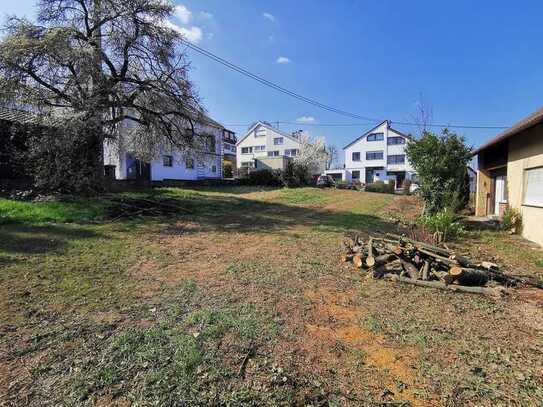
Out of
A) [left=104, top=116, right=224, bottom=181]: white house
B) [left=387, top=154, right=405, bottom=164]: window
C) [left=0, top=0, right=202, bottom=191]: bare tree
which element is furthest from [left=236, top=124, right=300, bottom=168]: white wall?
[left=0, top=0, right=202, bottom=191]: bare tree

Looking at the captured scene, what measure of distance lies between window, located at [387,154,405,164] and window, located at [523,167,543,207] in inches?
1536

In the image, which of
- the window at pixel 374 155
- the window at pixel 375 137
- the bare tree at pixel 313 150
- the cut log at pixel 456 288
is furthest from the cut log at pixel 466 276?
the window at pixel 375 137

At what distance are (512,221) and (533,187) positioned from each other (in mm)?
1502

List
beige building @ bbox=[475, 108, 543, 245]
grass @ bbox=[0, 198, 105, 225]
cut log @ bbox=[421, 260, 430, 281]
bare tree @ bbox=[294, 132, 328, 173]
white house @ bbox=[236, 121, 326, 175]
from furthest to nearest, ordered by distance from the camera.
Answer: white house @ bbox=[236, 121, 326, 175] < bare tree @ bbox=[294, 132, 328, 173] < beige building @ bbox=[475, 108, 543, 245] < grass @ bbox=[0, 198, 105, 225] < cut log @ bbox=[421, 260, 430, 281]

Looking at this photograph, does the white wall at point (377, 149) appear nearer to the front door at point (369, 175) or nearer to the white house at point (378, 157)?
the white house at point (378, 157)

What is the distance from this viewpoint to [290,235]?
8.61 meters

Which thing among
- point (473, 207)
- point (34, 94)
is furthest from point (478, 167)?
point (34, 94)

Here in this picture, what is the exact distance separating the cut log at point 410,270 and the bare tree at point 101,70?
10.8 m

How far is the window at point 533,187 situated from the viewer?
27.5 feet

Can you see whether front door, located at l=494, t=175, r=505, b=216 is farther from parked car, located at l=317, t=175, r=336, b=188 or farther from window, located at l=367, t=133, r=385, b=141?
window, located at l=367, t=133, r=385, b=141

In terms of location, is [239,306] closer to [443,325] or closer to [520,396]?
[443,325]

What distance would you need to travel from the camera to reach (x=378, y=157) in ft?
159

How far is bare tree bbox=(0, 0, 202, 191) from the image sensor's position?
10.2 m

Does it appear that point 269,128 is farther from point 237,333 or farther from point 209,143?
point 237,333
